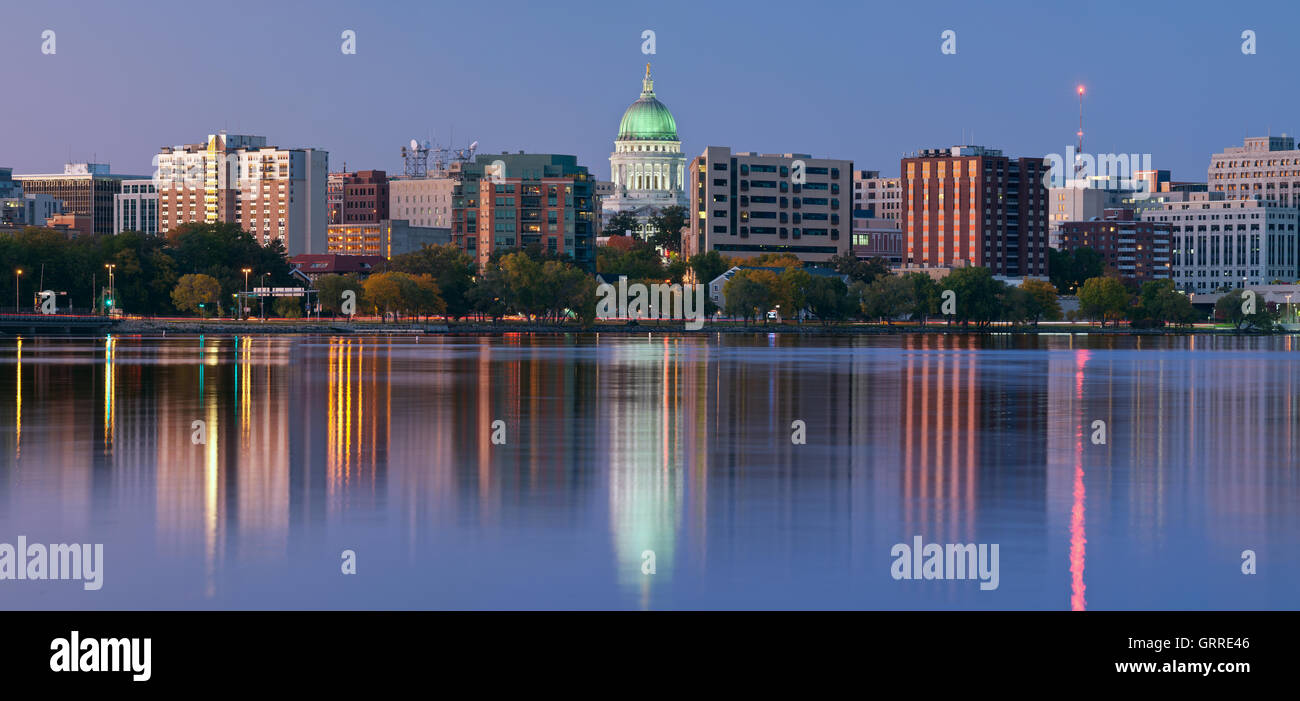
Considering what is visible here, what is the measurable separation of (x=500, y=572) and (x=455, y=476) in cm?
920

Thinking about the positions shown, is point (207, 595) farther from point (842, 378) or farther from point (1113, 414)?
point (842, 378)

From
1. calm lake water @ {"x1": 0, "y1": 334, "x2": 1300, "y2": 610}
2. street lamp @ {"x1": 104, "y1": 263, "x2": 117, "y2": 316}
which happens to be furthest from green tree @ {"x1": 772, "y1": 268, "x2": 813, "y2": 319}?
calm lake water @ {"x1": 0, "y1": 334, "x2": 1300, "y2": 610}

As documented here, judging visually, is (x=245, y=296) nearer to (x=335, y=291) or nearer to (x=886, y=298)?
(x=335, y=291)

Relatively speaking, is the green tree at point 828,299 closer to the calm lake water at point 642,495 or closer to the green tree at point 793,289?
the green tree at point 793,289

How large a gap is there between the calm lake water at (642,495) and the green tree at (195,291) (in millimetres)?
129541

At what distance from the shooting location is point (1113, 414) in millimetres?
44531

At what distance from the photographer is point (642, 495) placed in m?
25.7

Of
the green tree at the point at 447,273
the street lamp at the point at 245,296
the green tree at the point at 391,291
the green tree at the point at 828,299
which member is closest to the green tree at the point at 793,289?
the green tree at the point at 828,299

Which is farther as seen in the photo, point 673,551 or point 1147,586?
point 673,551

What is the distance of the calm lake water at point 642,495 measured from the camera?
59.4ft

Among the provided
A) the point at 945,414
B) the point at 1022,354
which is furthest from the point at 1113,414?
the point at 1022,354

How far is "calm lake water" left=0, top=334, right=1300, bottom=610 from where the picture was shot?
18.1m
